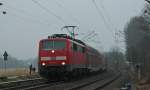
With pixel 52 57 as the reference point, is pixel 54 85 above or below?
below

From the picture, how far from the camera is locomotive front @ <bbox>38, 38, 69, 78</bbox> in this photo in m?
34.8

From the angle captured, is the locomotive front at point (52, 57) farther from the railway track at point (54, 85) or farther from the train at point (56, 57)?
the railway track at point (54, 85)

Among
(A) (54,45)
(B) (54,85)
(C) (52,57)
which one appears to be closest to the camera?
(B) (54,85)

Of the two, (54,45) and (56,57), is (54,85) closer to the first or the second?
(56,57)

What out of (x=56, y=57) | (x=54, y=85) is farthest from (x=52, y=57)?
(x=54, y=85)

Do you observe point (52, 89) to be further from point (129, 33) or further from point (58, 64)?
point (129, 33)

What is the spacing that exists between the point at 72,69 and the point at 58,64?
76.7 inches

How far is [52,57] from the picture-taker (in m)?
35.0

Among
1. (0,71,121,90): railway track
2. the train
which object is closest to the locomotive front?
the train

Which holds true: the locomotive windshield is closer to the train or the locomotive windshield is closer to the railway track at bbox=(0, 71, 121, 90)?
the train

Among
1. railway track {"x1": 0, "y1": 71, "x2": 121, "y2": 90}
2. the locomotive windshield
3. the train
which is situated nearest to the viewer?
railway track {"x1": 0, "y1": 71, "x2": 121, "y2": 90}

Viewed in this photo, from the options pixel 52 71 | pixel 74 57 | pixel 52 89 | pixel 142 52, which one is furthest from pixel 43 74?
pixel 142 52

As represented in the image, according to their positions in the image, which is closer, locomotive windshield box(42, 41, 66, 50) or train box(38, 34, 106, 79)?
train box(38, 34, 106, 79)

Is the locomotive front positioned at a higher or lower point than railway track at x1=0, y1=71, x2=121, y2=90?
higher
